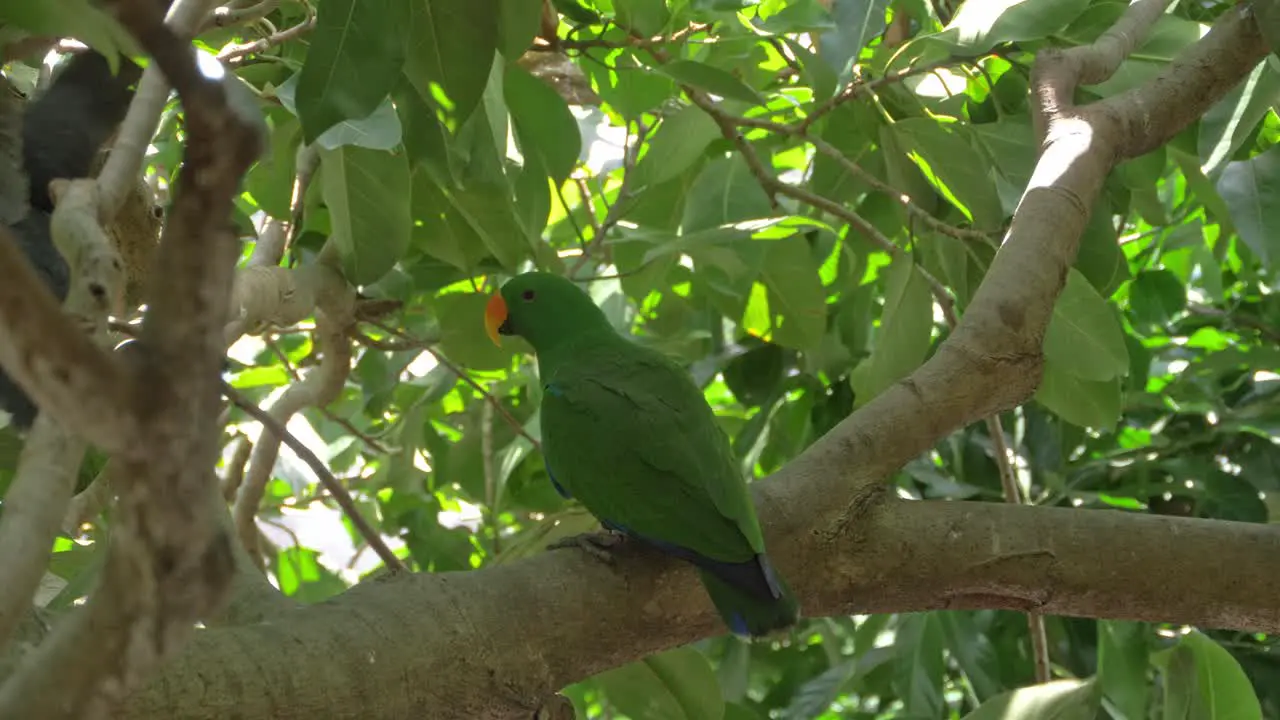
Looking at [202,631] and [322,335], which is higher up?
[322,335]

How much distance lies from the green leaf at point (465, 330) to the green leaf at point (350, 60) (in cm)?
85

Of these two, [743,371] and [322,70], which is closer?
[322,70]

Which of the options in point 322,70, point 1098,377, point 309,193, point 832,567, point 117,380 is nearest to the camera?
point 117,380

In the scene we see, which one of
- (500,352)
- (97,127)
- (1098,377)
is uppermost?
(97,127)

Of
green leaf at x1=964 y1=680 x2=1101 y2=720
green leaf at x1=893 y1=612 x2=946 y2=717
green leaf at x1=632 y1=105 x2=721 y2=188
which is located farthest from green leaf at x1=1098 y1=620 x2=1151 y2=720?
green leaf at x1=632 y1=105 x2=721 y2=188

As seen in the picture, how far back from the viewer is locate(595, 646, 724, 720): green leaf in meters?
1.30

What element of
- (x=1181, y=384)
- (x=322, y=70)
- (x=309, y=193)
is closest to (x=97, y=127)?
(x=322, y=70)

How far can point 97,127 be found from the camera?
1217 mm

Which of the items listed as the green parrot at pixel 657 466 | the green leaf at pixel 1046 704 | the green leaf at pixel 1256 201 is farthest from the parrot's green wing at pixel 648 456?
the green leaf at pixel 1256 201

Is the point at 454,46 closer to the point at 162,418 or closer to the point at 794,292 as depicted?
the point at 162,418

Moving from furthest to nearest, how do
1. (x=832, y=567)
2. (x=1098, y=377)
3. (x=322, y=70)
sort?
1. (x=1098, y=377)
2. (x=832, y=567)
3. (x=322, y=70)

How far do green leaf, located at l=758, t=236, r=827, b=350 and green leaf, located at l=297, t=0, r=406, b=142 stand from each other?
2.68 ft

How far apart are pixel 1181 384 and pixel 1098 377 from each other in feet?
2.86

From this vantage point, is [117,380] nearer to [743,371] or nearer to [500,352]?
[500,352]
